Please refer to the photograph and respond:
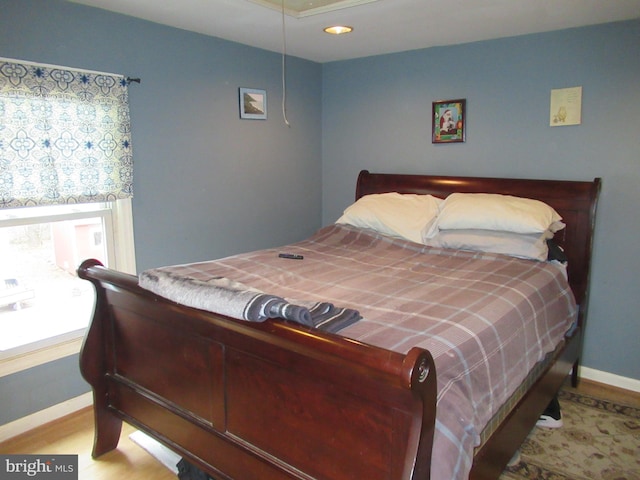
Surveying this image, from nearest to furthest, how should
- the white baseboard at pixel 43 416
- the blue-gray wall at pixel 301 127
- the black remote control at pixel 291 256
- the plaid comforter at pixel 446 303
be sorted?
the plaid comforter at pixel 446 303 → the white baseboard at pixel 43 416 → the blue-gray wall at pixel 301 127 → the black remote control at pixel 291 256

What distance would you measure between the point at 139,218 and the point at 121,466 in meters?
1.35

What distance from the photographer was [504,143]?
3.15 metres

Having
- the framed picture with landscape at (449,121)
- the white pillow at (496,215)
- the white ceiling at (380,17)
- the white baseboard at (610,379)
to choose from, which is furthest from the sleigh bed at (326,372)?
the white ceiling at (380,17)

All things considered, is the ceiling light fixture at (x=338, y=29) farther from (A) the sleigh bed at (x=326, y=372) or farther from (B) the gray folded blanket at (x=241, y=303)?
(B) the gray folded blanket at (x=241, y=303)

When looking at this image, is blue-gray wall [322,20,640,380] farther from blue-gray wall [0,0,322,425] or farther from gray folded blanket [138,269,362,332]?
gray folded blanket [138,269,362,332]

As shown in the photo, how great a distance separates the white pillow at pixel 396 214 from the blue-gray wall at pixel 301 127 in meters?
0.43

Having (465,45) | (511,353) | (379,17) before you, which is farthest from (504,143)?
(511,353)

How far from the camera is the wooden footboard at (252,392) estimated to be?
120cm

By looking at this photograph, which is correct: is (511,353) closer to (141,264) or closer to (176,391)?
(176,391)

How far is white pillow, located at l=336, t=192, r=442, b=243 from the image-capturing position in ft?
9.93

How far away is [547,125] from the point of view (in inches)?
117

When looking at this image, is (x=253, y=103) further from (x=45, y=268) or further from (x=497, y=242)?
(x=497, y=242)

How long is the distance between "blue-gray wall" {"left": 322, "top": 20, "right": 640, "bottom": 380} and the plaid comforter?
504mm

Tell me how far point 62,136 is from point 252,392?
1.71 m
